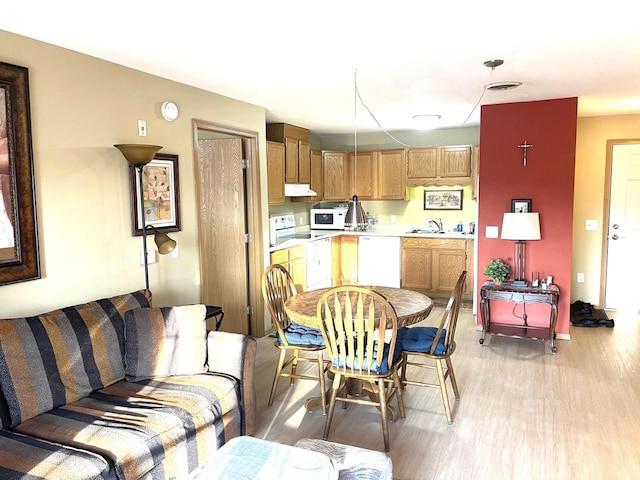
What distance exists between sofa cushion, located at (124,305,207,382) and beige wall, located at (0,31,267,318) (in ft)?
1.57

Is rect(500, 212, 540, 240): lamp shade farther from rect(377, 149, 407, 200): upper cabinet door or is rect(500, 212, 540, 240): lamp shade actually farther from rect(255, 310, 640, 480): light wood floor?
rect(377, 149, 407, 200): upper cabinet door

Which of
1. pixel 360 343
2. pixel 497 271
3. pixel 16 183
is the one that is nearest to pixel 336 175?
pixel 497 271

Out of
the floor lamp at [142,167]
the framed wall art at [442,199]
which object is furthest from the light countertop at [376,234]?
the floor lamp at [142,167]

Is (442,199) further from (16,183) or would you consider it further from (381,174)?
(16,183)

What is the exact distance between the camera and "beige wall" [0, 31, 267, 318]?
2723 mm

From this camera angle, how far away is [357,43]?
2.77 m

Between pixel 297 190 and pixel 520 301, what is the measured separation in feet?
9.78

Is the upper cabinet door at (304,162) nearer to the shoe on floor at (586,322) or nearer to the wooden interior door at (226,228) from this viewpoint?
the wooden interior door at (226,228)

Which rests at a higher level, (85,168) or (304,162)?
(304,162)

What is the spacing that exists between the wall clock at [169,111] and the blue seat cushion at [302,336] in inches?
71.4

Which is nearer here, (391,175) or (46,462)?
(46,462)

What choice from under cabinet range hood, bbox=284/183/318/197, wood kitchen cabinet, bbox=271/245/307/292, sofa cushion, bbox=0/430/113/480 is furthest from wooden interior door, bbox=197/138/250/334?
sofa cushion, bbox=0/430/113/480

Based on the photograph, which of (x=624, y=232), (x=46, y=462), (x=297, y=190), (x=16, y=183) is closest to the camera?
(x=46, y=462)

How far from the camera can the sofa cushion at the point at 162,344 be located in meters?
2.78
